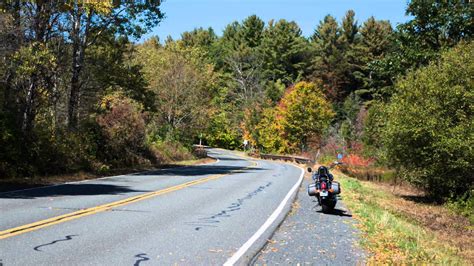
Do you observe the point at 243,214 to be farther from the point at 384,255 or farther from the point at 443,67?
the point at 443,67

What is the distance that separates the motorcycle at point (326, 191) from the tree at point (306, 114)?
45359 millimetres

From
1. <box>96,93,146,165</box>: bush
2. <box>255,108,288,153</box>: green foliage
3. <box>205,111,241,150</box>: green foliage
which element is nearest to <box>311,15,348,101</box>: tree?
<box>255,108,288,153</box>: green foliage

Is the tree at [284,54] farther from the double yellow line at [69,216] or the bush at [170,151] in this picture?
the double yellow line at [69,216]

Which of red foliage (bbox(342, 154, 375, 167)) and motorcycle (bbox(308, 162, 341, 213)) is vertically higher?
red foliage (bbox(342, 154, 375, 167))

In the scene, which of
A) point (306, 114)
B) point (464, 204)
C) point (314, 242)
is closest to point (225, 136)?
point (306, 114)

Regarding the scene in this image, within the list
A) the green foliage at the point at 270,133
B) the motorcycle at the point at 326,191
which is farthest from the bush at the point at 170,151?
the motorcycle at the point at 326,191

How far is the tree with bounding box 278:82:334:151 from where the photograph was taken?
5772 centimetres

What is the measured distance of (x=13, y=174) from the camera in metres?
17.8

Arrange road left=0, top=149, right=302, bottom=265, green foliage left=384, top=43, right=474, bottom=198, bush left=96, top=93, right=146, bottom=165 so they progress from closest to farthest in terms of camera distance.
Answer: road left=0, top=149, right=302, bottom=265 → green foliage left=384, top=43, right=474, bottom=198 → bush left=96, top=93, right=146, bottom=165

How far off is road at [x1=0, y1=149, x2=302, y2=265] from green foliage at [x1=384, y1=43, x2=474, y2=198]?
902cm

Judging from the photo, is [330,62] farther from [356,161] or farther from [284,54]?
[356,161]

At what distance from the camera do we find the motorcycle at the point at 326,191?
12.3 m

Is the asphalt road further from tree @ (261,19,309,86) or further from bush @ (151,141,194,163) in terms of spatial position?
tree @ (261,19,309,86)

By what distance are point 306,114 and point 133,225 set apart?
50.1 metres
